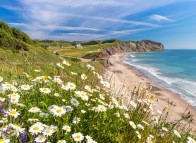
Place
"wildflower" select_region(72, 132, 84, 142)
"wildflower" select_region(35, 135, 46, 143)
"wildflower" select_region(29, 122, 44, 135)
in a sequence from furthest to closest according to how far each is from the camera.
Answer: "wildflower" select_region(72, 132, 84, 142)
"wildflower" select_region(29, 122, 44, 135)
"wildflower" select_region(35, 135, 46, 143)

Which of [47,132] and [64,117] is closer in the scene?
[47,132]

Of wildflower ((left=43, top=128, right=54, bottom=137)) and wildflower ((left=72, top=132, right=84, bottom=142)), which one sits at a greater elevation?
wildflower ((left=43, top=128, right=54, bottom=137))

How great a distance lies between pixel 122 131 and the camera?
14.2 ft

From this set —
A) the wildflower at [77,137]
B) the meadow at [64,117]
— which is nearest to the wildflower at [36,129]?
the meadow at [64,117]

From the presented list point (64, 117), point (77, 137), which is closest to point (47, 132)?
point (77, 137)

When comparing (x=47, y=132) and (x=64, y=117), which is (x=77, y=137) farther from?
(x=64, y=117)

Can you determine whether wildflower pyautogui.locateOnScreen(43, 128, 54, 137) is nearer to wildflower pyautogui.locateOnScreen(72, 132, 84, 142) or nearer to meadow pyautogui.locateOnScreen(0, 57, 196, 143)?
meadow pyautogui.locateOnScreen(0, 57, 196, 143)

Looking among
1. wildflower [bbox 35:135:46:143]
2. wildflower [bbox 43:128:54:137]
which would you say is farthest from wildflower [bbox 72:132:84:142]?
wildflower [bbox 35:135:46:143]

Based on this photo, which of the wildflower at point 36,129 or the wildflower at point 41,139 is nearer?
the wildflower at point 41,139

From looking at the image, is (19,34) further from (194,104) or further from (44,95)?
(44,95)

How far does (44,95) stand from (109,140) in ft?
4.94

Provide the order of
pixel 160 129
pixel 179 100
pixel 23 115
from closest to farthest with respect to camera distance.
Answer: pixel 23 115
pixel 160 129
pixel 179 100

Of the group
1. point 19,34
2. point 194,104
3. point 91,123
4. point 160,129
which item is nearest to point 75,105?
point 91,123

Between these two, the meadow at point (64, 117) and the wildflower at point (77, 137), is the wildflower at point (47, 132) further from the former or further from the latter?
the wildflower at point (77, 137)
